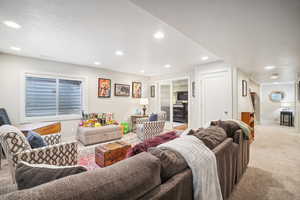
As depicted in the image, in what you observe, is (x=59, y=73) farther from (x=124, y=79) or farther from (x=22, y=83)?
(x=124, y=79)

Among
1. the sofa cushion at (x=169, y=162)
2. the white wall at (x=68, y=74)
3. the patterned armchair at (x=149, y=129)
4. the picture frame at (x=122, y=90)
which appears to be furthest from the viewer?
the picture frame at (x=122, y=90)

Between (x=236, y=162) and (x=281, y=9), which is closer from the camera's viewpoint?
(x=281, y=9)

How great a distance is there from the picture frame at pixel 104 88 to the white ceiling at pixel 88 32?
1394 mm

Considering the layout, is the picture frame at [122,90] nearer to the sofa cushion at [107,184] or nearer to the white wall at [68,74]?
the white wall at [68,74]

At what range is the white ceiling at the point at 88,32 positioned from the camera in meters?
1.70

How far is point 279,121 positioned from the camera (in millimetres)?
7598

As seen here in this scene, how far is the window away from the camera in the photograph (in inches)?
147

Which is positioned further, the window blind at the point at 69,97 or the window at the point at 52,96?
the window blind at the point at 69,97

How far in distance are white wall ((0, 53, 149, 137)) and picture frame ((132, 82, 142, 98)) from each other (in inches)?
7.4

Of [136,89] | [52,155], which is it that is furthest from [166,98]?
[52,155]

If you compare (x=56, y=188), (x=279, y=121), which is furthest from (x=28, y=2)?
(x=279, y=121)

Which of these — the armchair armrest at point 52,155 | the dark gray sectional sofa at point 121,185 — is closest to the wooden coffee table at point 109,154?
the armchair armrest at point 52,155

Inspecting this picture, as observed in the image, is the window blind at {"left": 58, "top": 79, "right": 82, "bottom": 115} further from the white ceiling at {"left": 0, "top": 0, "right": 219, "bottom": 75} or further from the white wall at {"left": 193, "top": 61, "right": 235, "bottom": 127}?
the white wall at {"left": 193, "top": 61, "right": 235, "bottom": 127}

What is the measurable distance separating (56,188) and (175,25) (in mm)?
2036
